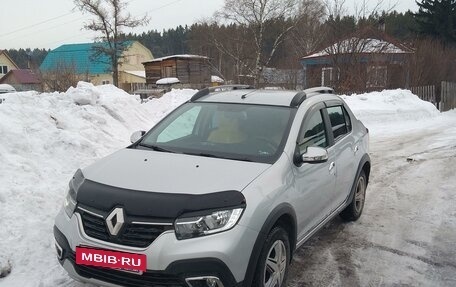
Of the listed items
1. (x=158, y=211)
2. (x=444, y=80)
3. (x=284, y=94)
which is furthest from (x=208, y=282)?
(x=444, y=80)

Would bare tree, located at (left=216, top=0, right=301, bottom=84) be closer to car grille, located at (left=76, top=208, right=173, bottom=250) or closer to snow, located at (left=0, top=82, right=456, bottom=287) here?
snow, located at (left=0, top=82, right=456, bottom=287)

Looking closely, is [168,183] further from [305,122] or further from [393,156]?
[393,156]

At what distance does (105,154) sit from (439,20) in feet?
141

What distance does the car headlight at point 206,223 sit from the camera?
2822 millimetres

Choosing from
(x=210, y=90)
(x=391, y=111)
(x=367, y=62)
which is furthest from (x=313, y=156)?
(x=367, y=62)

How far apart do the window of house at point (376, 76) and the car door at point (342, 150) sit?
1797 cm

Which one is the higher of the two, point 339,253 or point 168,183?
point 168,183

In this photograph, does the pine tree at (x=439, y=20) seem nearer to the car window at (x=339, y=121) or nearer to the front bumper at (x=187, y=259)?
the car window at (x=339, y=121)

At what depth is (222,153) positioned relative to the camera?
3.78m

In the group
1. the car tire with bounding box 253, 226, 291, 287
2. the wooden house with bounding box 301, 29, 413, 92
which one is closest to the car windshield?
the car tire with bounding box 253, 226, 291, 287

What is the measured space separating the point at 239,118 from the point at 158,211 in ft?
5.68

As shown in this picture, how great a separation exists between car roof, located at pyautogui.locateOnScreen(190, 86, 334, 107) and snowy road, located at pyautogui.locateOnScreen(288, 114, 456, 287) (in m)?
1.67

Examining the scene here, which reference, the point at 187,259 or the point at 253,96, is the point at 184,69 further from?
the point at 187,259

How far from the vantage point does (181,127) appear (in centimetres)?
466
